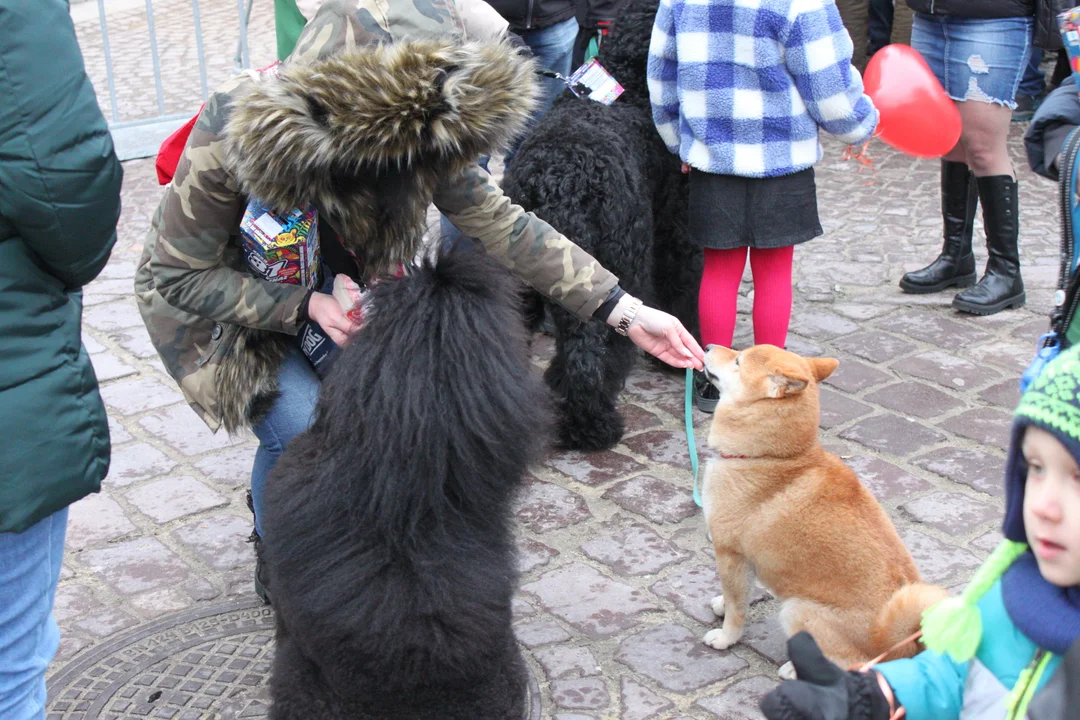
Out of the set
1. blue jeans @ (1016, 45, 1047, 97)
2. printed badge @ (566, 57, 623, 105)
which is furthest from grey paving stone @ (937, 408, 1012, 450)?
blue jeans @ (1016, 45, 1047, 97)

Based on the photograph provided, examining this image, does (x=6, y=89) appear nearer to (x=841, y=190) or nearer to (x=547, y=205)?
(x=547, y=205)

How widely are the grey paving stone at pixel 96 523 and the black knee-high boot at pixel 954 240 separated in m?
4.13

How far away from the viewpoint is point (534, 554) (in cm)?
379

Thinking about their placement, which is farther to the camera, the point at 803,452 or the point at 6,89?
the point at 803,452

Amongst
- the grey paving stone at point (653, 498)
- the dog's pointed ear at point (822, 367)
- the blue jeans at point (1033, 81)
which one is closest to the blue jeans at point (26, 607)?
the dog's pointed ear at point (822, 367)

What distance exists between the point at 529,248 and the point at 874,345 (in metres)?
2.86

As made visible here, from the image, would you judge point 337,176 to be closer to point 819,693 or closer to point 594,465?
point 819,693

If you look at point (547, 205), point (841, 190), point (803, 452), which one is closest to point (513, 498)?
point (803, 452)

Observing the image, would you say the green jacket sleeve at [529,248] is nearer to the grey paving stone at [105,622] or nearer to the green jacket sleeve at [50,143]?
the green jacket sleeve at [50,143]

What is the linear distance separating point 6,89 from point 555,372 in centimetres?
291

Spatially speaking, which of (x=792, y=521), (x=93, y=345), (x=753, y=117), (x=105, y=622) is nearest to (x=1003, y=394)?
(x=753, y=117)

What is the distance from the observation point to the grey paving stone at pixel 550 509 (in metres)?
3.99

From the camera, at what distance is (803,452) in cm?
318

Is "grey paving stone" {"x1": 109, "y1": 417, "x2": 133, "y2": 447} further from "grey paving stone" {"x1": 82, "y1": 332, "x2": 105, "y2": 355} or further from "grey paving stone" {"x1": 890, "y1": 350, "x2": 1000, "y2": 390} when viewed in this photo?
"grey paving stone" {"x1": 890, "y1": 350, "x2": 1000, "y2": 390}
